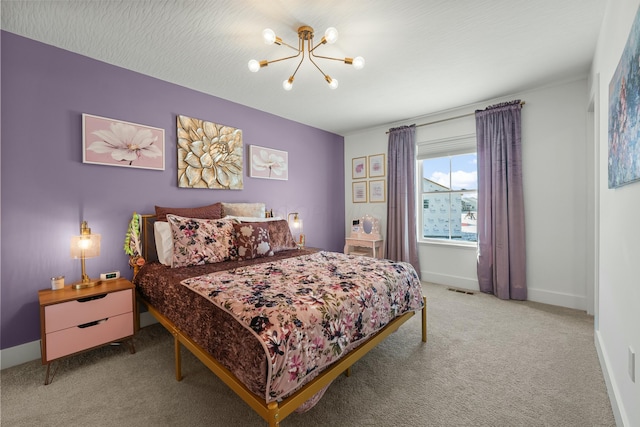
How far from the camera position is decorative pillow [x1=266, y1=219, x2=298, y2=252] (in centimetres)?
309

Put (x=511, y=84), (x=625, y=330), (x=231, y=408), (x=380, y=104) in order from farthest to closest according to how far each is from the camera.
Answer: (x=380, y=104) < (x=511, y=84) < (x=231, y=408) < (x=625, y=330)

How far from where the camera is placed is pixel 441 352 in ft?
7.39

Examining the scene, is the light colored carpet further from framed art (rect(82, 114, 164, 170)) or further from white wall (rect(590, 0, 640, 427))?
framed art (rect(82, 114, 164, 170))

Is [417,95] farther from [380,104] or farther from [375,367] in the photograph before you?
[375,367]

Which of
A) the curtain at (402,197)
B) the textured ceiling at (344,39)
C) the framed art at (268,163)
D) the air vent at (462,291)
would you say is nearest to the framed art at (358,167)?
the curtain at (402,197)

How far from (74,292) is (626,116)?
370cm

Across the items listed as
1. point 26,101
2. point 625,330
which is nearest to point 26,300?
point 26,101

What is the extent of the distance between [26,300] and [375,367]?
2.84 meters

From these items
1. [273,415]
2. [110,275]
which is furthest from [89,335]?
[273,415]

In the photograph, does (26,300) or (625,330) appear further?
(26,300)

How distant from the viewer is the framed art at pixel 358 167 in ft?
16.4

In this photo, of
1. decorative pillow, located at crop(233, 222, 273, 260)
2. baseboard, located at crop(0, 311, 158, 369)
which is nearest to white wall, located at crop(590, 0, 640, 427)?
decorative pillow, located at crop(233, 222, 273, 260)

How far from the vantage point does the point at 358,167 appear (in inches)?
200

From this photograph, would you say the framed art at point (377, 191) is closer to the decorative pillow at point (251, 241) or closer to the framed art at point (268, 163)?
the framed art at point (268, 163)
